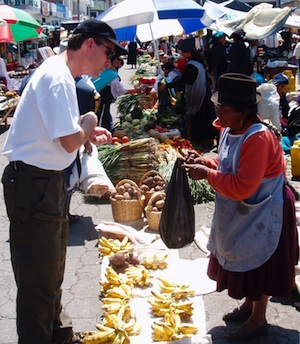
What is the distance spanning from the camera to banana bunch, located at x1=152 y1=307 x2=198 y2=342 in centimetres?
329

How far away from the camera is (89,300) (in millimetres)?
4055

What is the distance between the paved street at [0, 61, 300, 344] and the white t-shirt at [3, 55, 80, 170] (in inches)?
59.7

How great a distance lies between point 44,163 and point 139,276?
1.86 meters

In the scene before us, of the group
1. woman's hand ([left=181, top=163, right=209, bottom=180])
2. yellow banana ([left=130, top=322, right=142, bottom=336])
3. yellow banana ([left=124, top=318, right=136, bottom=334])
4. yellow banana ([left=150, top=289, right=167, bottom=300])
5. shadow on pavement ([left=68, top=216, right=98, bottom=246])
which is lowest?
shadow on pavement ([left=68, top=216, right=98, bottom=246])

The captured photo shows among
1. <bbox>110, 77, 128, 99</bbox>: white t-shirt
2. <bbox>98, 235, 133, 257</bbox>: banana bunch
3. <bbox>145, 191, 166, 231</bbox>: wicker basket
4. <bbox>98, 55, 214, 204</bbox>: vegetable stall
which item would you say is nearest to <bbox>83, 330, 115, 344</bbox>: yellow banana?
<bbox>98, 235, 133, 257</bbox>: banana bunch

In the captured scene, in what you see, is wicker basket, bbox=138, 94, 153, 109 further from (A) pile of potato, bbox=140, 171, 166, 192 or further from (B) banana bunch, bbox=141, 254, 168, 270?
(B) banana bunch, bbox=141, 254, 168, 270

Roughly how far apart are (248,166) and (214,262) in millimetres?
851

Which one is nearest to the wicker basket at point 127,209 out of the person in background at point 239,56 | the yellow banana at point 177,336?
the yellow banana at point 177,336

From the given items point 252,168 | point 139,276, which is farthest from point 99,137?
point 139,276

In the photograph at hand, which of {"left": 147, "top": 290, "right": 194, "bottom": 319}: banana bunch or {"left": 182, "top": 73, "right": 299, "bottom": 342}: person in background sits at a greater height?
{"left": 182, "top": 73, "right": 299, "bottom": 342}: person in background

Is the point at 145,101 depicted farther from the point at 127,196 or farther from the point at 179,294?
the point at 179,294

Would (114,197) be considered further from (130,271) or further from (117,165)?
(130,271)

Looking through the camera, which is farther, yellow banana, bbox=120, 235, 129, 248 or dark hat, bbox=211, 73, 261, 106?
yellow banana, bbox=120, 235, 129, 248

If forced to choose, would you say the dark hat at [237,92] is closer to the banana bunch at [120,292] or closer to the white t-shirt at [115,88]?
the banana bunch at [120,292]
